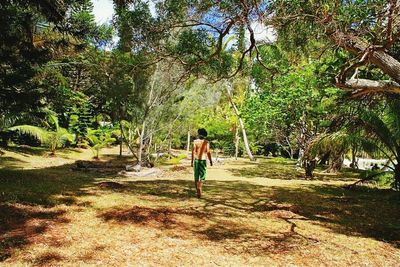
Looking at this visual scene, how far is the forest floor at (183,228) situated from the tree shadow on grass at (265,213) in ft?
0.07

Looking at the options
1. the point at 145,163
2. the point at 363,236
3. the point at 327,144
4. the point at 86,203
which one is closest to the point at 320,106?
the point at 327,144

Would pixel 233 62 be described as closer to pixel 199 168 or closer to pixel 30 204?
pixel 199 168

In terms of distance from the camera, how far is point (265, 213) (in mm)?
7727

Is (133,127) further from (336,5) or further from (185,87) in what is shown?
(336,5)

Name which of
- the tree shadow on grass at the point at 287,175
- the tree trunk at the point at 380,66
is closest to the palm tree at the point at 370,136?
the tree shadow on grass at the point at 287,175

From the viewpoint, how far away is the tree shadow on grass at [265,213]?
580 cm

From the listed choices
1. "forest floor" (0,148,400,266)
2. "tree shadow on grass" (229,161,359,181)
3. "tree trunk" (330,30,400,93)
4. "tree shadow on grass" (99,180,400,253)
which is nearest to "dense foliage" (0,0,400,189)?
"tree trunk" (330,30,400,93)

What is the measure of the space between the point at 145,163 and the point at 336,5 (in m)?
12.2

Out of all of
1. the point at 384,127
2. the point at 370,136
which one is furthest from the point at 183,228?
the point at 370,136

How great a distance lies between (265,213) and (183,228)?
2.54 meters

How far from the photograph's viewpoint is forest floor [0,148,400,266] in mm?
4570

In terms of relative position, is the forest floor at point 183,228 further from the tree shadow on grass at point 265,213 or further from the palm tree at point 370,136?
the palm tree at point 370,136

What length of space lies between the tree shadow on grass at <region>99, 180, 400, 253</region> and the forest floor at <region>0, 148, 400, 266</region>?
0.02m

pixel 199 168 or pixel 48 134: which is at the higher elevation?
pixel 48 134
